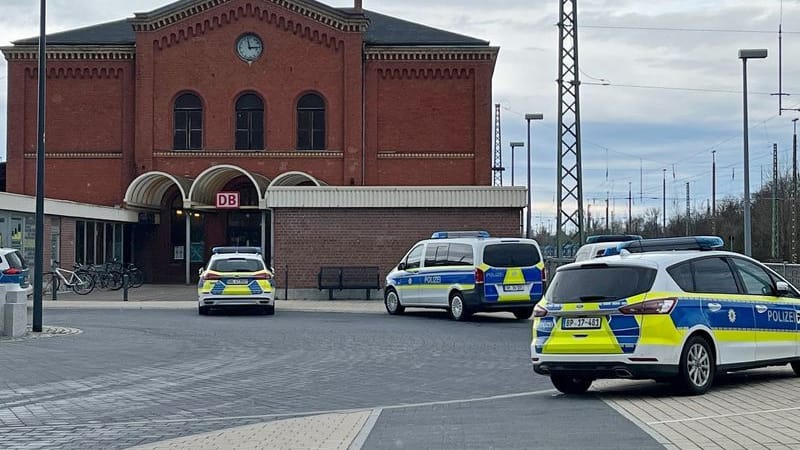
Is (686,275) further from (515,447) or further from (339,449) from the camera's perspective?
(339,449)

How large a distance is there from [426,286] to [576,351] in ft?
47.4

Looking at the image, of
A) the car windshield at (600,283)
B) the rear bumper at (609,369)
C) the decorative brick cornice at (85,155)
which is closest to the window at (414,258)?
the car windshield at (600,283)

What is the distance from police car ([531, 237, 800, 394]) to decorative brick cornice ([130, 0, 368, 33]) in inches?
1384

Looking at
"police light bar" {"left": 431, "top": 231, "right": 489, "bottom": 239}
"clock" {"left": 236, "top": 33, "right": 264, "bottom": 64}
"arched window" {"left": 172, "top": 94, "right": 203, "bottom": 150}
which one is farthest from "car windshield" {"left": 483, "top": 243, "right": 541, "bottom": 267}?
"arched window" {"left": 172, "top": 94, "right": 203, "bottom": 150}

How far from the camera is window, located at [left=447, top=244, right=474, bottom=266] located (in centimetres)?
2439

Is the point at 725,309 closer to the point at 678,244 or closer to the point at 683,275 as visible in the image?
the point at 683,275

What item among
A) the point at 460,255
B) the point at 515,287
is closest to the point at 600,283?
the point at 515,287

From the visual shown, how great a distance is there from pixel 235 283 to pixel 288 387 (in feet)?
43.7

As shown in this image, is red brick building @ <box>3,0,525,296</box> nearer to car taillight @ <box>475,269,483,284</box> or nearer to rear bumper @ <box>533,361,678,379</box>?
car taillight @ <box>475,269,483,284</box>

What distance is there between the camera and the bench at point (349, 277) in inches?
1336

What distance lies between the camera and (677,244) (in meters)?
14.4

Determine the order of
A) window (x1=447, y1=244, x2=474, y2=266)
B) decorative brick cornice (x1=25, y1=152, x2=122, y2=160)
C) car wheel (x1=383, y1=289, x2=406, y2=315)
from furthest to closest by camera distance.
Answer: decorative brick cornice (x1=25, y1=152, x2=122, y2=160), car wheel (x1=383, y1=289, x2=406, y2=315), window (x1=447, y1=244, x2=474, y2=266)

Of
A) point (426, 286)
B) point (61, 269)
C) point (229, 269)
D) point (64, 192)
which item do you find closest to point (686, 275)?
point (426, 286)

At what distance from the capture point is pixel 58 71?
47188 millimetres
